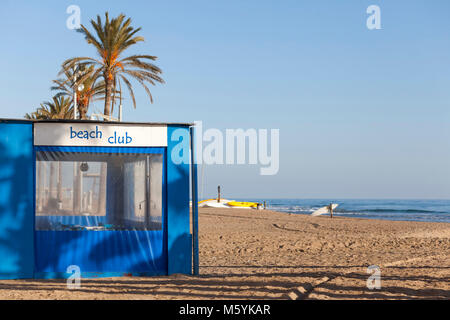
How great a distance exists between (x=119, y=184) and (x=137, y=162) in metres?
0.60

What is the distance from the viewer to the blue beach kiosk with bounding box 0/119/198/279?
944 cm

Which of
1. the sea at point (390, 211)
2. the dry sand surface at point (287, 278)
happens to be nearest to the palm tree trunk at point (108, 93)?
the dry sand surface at point (287, 278)

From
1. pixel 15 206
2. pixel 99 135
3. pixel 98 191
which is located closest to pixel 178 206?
pixel 98 191

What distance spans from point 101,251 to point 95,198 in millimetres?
1055

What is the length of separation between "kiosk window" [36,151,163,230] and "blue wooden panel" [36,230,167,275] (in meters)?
0.15

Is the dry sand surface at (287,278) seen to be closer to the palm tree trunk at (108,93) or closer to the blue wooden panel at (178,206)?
the blue wooden panel at (178,206)

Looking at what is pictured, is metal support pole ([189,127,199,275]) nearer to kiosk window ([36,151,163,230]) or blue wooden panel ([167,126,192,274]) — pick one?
blue wooden panel ([167,126,192,274])

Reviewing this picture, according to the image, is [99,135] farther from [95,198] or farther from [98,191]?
[95,198]

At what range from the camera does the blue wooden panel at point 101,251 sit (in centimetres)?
950

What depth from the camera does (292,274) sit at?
34.6 feet

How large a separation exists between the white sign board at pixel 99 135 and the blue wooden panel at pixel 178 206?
11.9 inches

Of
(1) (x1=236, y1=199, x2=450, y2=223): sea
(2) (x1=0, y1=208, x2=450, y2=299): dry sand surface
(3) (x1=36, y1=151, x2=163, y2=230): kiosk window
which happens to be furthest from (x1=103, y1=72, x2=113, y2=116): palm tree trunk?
(1) (x1=236, y1=199, x2=450, y2=223): sea
